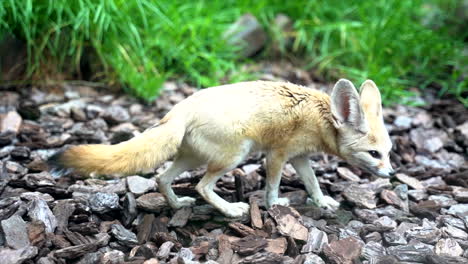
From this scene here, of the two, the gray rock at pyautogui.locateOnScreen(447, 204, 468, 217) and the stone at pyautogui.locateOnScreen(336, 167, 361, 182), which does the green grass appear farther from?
the gray rock at pyautogui.locateOnScreen(447, 204, 468, 217)

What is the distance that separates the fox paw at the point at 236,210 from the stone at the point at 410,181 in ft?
4.75

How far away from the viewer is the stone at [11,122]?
5145 mm

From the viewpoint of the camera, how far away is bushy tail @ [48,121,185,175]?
354 centimetres

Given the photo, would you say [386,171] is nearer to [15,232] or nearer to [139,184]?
[139,184]

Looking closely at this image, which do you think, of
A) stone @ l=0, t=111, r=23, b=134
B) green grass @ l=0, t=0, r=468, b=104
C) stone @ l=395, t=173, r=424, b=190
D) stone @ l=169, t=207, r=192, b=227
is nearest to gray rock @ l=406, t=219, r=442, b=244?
stone @ l=395, t=173, r=424, b=190

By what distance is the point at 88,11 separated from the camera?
19.5 feet

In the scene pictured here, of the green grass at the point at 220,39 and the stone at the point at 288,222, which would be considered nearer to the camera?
the stone at the point at 288,222

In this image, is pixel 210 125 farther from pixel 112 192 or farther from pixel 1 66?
pixel 1 66

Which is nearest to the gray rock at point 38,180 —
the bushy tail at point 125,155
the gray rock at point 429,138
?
the bushy tail at point 125,155

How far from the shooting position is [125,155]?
358 cm

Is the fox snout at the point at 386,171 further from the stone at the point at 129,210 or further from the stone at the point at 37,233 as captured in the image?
the stone at the point at 37,233

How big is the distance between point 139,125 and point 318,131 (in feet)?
7.15

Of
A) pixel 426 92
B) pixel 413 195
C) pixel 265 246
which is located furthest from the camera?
pixel 426 92

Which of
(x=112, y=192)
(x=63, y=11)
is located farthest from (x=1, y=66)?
(x=112, y=192)
